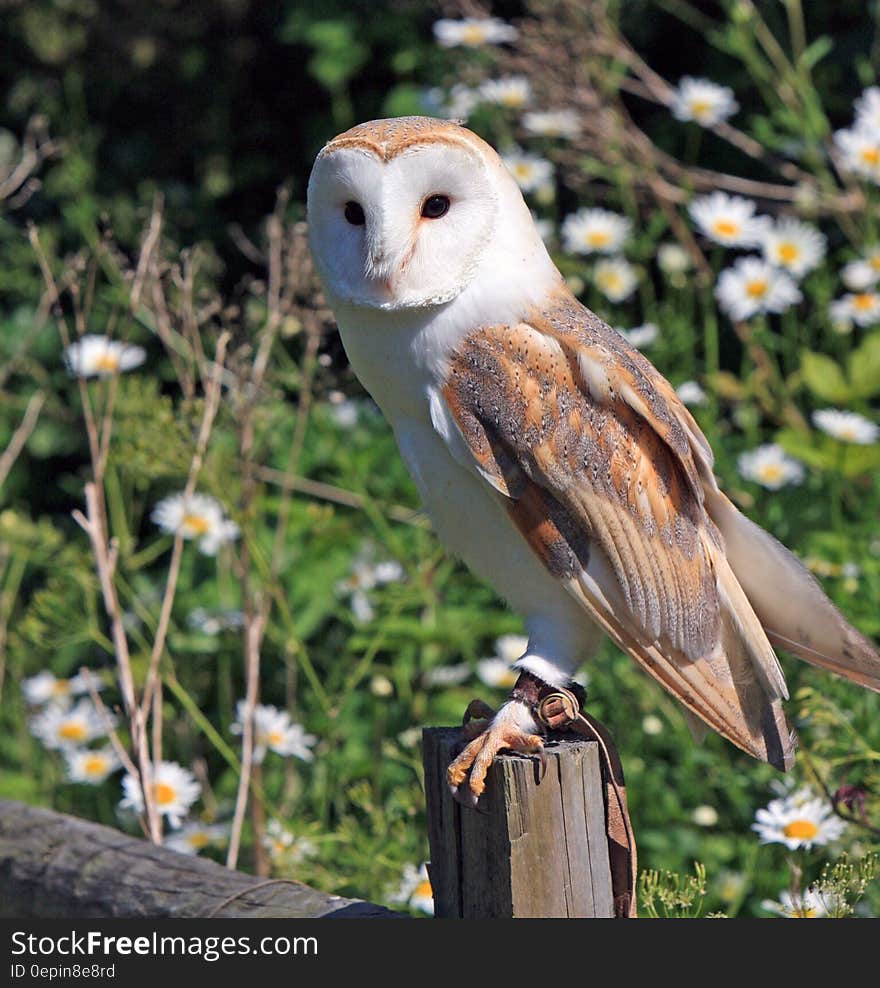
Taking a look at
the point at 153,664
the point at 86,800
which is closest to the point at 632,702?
the point at 153,664

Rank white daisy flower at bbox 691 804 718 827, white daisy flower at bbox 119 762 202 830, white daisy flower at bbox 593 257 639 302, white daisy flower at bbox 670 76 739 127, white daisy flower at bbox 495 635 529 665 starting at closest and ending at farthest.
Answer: white daisy flower at bbox 119 762 202 830, white daisy flower at bbox 691 804 718 827, white daisy flower at bbox 495 635 529 665, white daisy flower at bbox 593 257 639 302, white daisy flower at bbox 670 76 739 127

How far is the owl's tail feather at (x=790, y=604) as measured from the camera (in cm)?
207

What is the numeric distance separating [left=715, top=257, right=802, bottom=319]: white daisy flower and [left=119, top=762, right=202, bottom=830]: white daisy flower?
5.83 feet

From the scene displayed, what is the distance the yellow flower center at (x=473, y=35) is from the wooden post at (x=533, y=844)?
2.63 m

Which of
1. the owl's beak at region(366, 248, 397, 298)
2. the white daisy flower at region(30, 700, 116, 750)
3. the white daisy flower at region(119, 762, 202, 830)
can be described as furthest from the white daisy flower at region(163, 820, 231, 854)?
the owl's beak at region(366, 248, 397, 298)

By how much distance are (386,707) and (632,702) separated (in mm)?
645

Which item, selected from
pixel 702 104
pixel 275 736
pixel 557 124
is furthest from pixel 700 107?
pixel 275 736

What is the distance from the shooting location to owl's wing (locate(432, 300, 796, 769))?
1.97m

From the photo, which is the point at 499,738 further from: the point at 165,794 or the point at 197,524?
the point at 197,524

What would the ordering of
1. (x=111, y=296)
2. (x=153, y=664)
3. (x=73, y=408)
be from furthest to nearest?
(x=73, y=408) < (x=111, y=296) < (x=153, y=664)

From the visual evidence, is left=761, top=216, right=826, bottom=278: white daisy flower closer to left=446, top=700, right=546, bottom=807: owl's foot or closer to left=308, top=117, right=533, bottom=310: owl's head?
left=308, top=117, right=533, bottom=310: owl's head

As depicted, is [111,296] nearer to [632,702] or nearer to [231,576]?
[231,576]

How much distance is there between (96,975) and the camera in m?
1.93

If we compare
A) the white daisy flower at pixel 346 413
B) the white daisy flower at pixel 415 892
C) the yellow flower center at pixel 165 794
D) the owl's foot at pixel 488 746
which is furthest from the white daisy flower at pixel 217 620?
the owl's foot at pixel 488 746
